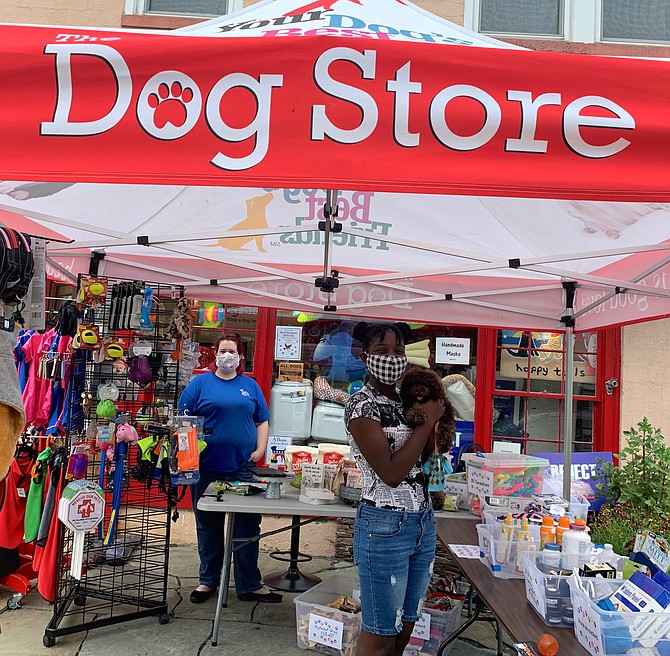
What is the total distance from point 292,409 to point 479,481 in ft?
11.1

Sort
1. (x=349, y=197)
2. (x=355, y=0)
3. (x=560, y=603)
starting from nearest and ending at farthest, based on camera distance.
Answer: (x=560, y=603) → (x=355, y=0) → (x=349, y=197)

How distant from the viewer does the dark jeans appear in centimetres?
477

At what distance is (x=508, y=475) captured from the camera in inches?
157

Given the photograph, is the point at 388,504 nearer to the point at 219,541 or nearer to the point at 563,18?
the point at 219,541

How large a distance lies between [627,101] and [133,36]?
136 centimetres

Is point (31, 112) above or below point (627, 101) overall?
below

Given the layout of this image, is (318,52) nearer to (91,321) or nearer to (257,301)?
(91,321)

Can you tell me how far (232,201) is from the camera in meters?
3.90

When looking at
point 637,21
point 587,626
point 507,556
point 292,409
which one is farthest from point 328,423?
point 637,21

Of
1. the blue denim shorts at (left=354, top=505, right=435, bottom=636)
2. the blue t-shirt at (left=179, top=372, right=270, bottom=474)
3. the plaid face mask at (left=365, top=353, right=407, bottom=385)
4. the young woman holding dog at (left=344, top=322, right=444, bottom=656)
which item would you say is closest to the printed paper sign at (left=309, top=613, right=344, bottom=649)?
the young woman holding dog at (left=344, top=322, right=444, bottom=656)

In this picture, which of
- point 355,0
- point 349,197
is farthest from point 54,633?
point 355,0

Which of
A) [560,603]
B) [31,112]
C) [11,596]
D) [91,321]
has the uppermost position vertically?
[31,112]

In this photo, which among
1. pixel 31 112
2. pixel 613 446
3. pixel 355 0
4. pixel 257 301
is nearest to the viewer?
pixel 31 112

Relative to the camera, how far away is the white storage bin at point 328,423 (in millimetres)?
7086
